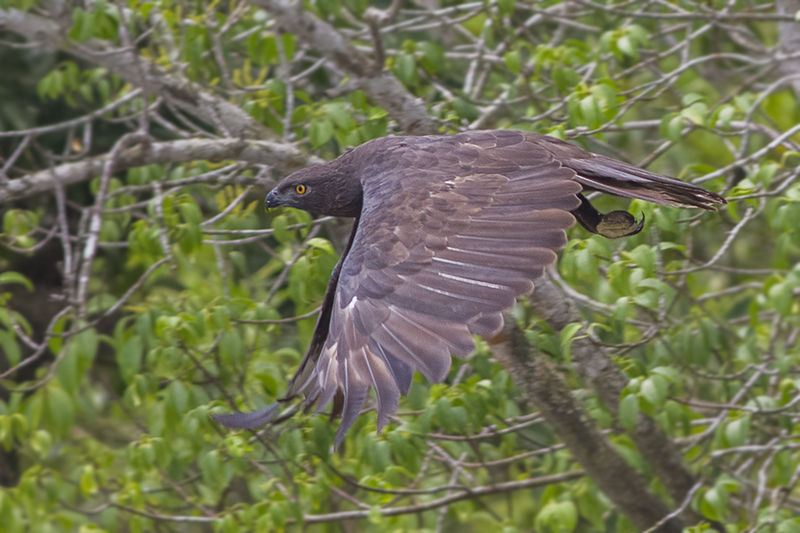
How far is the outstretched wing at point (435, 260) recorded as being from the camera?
2.98m

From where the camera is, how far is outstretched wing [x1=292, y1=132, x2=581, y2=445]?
2.98 m

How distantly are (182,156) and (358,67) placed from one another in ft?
2.83

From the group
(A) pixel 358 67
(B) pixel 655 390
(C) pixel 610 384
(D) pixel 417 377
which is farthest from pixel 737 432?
(A) pixel 358 67

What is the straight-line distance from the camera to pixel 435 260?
3.31 meters

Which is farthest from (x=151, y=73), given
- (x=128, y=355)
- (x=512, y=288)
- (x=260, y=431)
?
(x=512, y=288)

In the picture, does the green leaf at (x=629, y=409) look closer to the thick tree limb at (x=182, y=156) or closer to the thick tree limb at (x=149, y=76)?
the thick tree limb at (x=182, y=156)

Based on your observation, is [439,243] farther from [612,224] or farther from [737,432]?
[737,432]

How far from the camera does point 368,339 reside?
310cm

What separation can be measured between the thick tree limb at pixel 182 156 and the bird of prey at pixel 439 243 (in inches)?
15.0

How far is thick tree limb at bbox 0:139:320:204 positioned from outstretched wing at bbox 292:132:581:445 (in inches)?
30.4

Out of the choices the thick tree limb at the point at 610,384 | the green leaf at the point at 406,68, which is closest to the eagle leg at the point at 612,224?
the thick tree limb at the point at 610,384

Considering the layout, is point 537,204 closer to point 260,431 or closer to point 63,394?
point 260,431

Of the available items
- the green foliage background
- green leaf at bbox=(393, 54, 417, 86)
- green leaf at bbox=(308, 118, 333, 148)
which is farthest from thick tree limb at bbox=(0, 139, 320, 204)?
green leaf at bbox=(393, 54, 417, 86)

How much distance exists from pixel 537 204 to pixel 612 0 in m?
2.38
